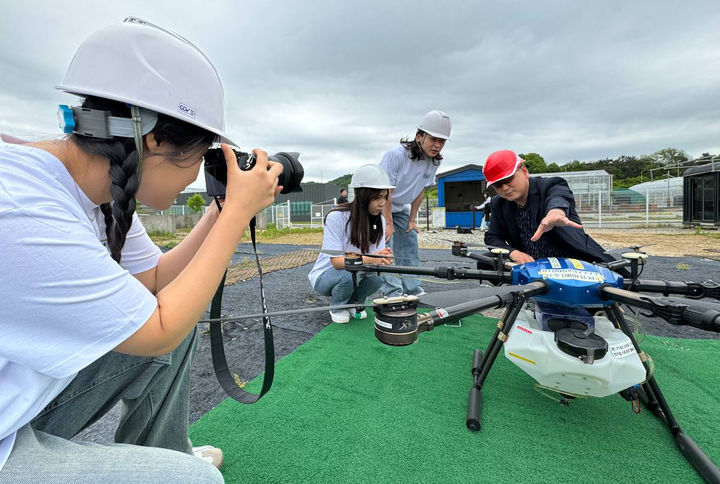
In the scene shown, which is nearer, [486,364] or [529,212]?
[486,364]

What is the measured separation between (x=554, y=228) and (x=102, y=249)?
2.35 metres

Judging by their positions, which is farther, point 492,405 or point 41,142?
point 492,405

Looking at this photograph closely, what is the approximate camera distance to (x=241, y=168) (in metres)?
1.02

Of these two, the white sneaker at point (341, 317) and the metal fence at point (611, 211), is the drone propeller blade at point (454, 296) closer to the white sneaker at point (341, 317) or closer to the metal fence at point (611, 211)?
the white sneaker at point (341, 317)

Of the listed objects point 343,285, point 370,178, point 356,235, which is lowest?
point 343,285

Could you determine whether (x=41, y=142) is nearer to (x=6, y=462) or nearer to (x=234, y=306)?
→ (x=6, y=462)

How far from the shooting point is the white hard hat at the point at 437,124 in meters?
3.15

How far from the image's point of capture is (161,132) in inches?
33.7

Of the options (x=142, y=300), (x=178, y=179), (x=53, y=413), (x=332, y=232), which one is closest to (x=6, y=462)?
(x=53, y=413)

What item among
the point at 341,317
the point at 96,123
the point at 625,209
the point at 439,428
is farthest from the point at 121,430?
the point at 625,209

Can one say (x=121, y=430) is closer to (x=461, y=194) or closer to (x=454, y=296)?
(x=454, y=296)

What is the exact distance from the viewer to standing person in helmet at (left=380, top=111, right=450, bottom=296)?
10.5 ft

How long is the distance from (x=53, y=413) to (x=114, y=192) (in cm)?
61

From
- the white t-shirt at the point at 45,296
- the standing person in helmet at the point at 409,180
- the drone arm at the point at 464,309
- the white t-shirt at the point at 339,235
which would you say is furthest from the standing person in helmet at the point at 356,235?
the white t-shirt at the point at 45,296
